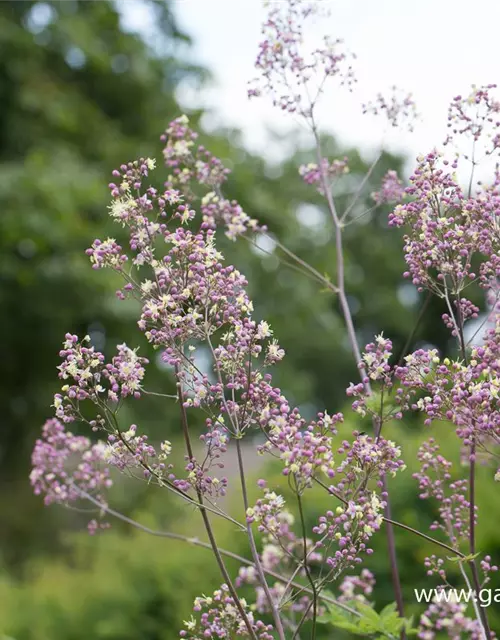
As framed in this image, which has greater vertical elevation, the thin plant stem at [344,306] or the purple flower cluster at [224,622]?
the thin plant stem at [344,306]

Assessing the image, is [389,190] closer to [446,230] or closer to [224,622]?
[446,230]

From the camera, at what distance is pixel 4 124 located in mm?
14617

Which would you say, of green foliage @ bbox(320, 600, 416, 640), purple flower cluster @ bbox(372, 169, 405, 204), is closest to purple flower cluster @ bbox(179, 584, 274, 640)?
green foliage @ bbox(320, 600, 416, 640)

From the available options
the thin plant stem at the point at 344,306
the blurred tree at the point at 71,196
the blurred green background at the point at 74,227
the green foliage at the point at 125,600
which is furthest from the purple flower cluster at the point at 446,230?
the blurred tree at the point at 71,196

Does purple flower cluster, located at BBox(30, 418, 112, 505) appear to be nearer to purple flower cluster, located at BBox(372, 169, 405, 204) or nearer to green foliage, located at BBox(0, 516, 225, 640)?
purple flower cluster, located at BBox(372, 169, 405, 204)

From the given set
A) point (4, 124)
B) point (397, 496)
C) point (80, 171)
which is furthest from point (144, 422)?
point (397, 496)

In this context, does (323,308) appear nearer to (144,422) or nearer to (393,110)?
(144,422)

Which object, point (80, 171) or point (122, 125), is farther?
point (122, 125)

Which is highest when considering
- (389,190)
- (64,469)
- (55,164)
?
(55,164)

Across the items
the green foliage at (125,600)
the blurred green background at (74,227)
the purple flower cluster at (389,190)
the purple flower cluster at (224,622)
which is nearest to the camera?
the purple flower cluster at (224,622)

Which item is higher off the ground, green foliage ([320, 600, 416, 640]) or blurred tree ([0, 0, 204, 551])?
blurred tree ([0, 0, 204, 551])

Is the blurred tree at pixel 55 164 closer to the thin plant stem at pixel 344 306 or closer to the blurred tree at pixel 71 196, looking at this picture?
the blurred tree at pixel 71 196

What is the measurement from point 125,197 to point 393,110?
1.53 meters

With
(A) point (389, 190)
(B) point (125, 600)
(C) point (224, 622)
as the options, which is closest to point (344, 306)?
(A) point (389, 190)
